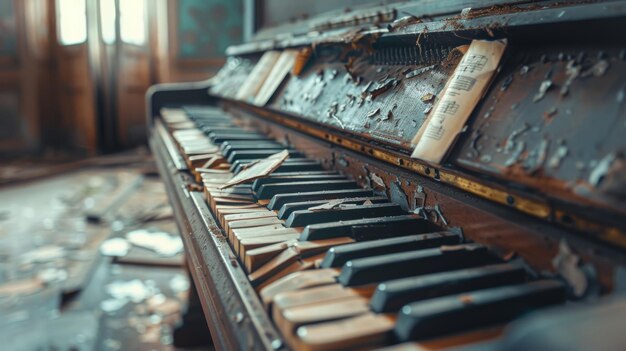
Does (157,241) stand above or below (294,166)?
below

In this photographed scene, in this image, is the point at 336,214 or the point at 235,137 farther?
the point at 235,137

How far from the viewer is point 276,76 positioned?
2465mm

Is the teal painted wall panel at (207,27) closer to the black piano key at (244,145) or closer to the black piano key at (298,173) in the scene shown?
the black piano key at (244,145)

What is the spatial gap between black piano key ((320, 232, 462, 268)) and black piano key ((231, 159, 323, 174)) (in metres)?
0.70

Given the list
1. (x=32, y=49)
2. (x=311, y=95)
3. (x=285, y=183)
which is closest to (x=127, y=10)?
(x=32, y=49)

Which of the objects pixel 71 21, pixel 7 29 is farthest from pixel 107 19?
pixel 7 29

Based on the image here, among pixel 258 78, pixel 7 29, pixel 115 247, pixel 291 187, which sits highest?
pixel 7 29

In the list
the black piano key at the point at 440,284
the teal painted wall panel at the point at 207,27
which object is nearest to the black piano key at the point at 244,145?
the black piano key at the point at 440,284

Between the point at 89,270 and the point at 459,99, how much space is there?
10.1 ft

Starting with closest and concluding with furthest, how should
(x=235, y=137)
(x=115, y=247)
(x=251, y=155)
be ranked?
(x=251, y=155), (x=235, y=137), (x=115, y=247)

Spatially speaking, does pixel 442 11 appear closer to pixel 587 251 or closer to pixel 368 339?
pixel 587 251

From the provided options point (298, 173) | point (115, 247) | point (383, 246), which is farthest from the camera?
point (115, 247)

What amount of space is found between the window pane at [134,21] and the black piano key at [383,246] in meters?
7.89

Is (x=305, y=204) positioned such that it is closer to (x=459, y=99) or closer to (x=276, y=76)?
(x=459, y=99)
